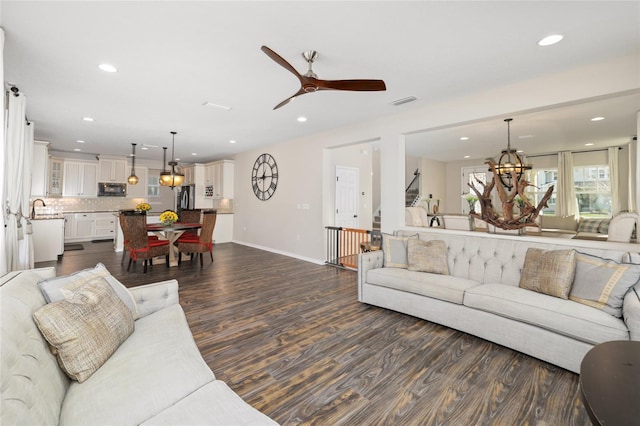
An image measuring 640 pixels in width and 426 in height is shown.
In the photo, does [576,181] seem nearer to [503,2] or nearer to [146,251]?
[503,2]

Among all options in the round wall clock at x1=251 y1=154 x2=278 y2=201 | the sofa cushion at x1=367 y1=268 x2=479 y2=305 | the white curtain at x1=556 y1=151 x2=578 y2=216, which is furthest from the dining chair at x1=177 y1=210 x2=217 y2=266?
the white curtain at x1=556 y1=151 x2=578 y2=216

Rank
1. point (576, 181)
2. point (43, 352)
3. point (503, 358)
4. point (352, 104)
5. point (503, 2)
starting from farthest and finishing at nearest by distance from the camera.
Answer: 1. point (576, 181)
2. point (352, 104)
3. point (503, 358)
4. point (503, 2)
5. point (43, 352)

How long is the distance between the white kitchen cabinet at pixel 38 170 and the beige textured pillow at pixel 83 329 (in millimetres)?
6610

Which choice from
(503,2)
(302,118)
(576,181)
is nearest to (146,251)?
(302,118)

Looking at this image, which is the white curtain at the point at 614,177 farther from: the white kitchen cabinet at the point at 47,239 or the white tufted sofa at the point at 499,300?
the white kitchen cabinet at the point at 47,239

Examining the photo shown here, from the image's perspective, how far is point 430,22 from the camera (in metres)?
2.30

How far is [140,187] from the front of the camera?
9.77m

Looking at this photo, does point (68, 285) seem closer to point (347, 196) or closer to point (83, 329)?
point (83, 329)

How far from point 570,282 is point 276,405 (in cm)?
274

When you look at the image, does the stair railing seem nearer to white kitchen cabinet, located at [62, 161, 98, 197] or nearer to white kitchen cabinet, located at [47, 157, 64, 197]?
white kitchen cabinet, located at [62, 161, 98, 197]

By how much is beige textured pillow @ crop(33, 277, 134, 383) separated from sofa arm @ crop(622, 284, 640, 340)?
340cm

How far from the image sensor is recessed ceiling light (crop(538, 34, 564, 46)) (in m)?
2.49

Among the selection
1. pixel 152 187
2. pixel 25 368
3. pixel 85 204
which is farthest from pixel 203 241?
pixel 152 187

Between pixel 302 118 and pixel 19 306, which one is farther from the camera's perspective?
pixel 302 118
